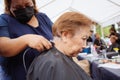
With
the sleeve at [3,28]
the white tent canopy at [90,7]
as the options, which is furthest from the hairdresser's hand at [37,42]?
the white tent canopy at [90,7]

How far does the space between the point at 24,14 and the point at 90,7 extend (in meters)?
9.21

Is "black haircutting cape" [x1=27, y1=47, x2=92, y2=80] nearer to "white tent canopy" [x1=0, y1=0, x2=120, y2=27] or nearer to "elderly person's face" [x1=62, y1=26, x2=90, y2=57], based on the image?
"elderly person's face" [x1=62, y1=26, x2=90, y2=57]

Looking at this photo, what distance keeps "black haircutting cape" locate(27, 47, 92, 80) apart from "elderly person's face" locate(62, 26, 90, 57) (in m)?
0.04

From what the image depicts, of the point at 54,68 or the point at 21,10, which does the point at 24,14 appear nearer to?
the point at 21,10

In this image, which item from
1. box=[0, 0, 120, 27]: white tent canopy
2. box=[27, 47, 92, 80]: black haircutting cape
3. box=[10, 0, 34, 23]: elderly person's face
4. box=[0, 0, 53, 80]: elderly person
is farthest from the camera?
box=[0, 0, 120, 27]: white tent canopy

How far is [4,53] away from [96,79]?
2598mm

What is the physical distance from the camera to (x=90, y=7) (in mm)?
10367

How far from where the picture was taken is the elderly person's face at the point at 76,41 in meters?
1.17

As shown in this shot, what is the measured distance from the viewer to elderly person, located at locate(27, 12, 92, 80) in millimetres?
1057

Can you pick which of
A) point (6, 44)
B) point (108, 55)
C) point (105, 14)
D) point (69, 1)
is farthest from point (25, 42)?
point (105, 14)

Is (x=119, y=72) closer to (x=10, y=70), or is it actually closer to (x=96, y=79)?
(x=96, y=79)

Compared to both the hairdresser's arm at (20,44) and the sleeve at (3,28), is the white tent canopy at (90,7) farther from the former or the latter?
the hairdresser's arm at (20,44)

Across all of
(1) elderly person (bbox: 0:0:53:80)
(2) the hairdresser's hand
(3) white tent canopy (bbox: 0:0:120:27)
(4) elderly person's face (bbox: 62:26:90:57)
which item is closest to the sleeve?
(1) elderly person (bbox: 0:0:53:80)

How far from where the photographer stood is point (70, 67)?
1.12m
